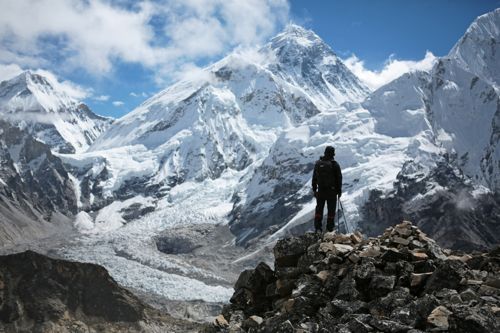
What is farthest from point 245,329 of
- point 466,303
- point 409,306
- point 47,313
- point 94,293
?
point 94,293

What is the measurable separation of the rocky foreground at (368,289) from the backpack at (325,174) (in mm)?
2570

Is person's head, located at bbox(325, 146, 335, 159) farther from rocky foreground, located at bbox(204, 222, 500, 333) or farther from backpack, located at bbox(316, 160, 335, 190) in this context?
rocky foreground, located at bbox(204, 222, 500, 333)

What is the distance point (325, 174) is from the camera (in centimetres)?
2545

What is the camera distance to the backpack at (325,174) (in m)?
25.4

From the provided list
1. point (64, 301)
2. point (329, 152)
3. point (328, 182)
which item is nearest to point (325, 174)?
point (328, 182)

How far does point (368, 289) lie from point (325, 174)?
268 inches

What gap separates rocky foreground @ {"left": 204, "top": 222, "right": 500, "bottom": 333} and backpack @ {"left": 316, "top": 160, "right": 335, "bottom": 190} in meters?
2.57

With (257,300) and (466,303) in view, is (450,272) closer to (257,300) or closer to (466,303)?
(466,303)

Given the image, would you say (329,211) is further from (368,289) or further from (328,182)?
(368,289)

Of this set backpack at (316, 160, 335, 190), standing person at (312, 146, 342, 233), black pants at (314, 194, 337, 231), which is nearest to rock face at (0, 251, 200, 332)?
black pants at (314, 194, 337, 231)

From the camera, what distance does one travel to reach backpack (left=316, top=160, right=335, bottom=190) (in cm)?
2539

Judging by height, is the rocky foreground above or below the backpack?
below

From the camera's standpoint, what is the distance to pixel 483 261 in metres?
21.6

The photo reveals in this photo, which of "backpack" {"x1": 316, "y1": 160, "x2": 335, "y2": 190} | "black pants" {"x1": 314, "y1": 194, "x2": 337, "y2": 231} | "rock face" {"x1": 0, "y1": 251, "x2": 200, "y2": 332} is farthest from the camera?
"rock face" {"x1": 0, "y1": 251, "x2": 200, "y2": 332}
